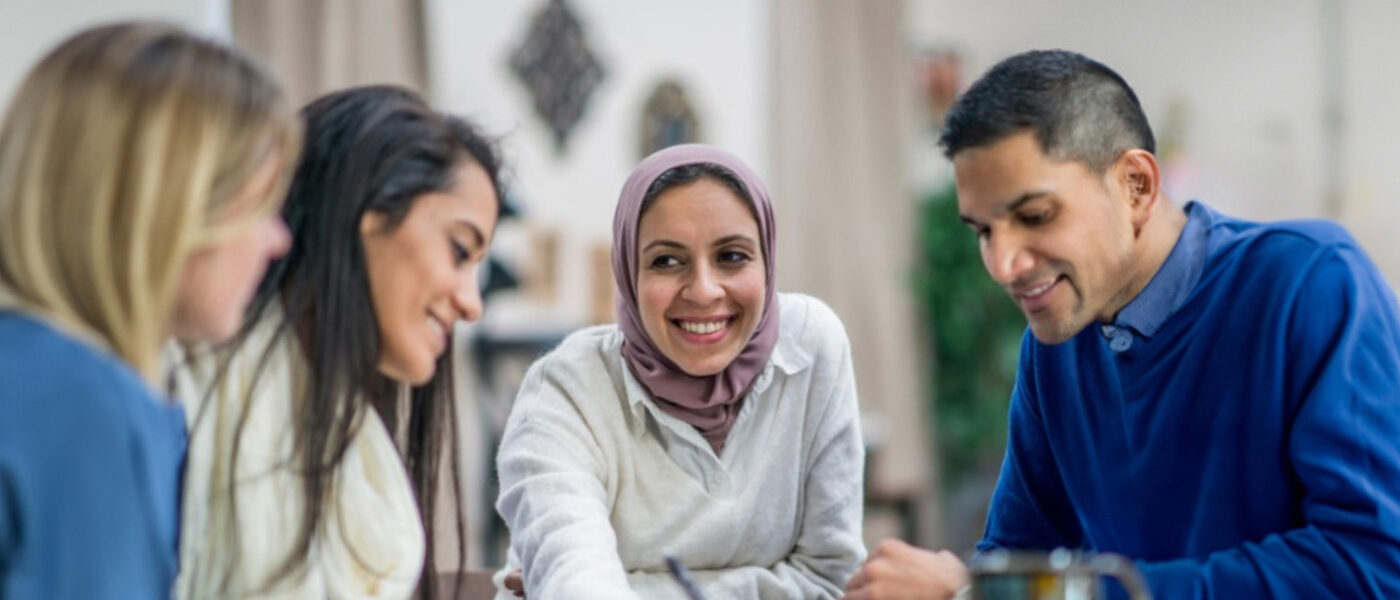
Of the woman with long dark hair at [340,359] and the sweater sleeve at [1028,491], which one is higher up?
the woman with long dark hair at [340,359]

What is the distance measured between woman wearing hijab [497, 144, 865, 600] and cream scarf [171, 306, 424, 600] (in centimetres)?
41

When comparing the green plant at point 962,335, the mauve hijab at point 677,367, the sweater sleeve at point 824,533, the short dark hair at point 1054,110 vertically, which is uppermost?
the short dark hair at point 1054,110

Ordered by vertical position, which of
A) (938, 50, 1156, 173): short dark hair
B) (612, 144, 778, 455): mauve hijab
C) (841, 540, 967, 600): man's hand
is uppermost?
(938, 50, 1156, 173): short dark hair

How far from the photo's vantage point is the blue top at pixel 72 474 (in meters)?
1.15

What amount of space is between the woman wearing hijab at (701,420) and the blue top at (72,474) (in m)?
0.86

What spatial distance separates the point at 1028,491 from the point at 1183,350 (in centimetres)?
34

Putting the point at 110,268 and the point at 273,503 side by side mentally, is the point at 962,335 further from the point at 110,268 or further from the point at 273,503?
the point at 110,268

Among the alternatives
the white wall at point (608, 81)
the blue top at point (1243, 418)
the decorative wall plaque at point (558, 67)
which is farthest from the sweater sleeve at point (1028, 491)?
the decorative wall plaque at point (558, 67)

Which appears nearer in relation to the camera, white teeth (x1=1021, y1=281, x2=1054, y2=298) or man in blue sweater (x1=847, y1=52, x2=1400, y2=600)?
man in blue sweater (x1=847, y1=52, x2=1400, y2=600)

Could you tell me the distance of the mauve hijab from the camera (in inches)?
84.2

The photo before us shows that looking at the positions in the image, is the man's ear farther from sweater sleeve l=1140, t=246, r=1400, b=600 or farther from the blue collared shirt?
sweater sleeve l=1140, t=246, r=1400, b=600

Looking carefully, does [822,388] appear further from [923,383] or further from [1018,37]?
[1018,37]

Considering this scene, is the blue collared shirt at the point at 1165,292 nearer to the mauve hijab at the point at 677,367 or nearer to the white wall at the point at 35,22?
the mauve hijab at the point at 677,367

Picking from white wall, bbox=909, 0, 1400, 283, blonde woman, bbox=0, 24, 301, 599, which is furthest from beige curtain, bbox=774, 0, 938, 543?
blonde woman, bbox=0, 24, 301, 599
